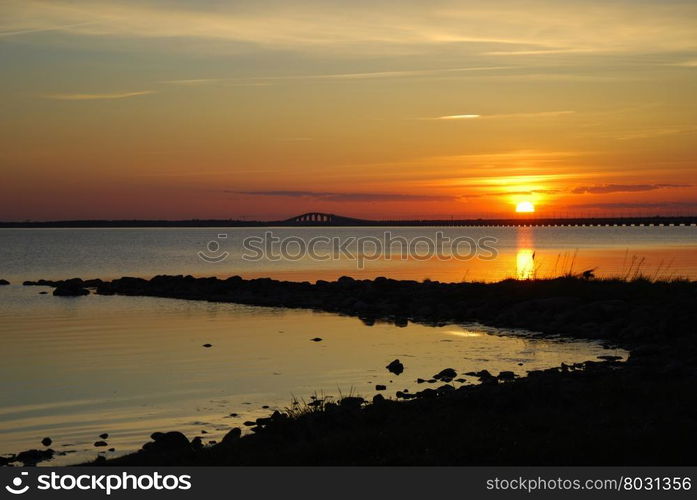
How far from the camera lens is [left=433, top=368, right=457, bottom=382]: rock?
68.3ft

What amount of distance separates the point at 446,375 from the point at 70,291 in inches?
1425

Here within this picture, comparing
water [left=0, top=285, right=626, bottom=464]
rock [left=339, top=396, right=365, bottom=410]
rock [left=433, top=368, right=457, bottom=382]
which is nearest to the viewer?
rock [left=339, top=396, right=365, bottom=410]

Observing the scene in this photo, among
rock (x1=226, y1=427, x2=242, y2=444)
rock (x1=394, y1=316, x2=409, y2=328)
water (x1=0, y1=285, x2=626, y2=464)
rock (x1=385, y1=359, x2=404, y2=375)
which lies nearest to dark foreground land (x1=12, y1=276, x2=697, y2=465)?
rock (x1=226, y1=427, x2=242, y2=444)

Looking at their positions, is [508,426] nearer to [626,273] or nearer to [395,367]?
[395,367]

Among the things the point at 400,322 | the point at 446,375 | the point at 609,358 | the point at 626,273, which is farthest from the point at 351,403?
the point at 626,273

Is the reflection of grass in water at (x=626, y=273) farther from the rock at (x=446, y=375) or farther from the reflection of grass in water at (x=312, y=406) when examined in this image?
the reflection of grass in water at (x=312, y=406)

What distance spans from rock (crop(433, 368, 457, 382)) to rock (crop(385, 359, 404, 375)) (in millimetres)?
1356

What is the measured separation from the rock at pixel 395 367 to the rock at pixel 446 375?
1356mm

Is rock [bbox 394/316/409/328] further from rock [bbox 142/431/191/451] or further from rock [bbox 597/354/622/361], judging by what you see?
rock [bbox 142/431/191/451]

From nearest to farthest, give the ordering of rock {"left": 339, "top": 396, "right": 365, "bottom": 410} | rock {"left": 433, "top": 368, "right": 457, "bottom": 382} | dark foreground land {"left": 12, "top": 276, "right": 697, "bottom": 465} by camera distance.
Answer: dark foreground land {"left": 12, "top": 276, "right": 697, "bottom": 465}, rock {"left": 339, "top": 396, "right": 365, "bottom": 410}, rock {"left": 433, "top": 368, "right": 457, "bottom": 382}

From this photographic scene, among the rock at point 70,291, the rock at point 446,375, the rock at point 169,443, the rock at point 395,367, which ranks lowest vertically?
the rock at point 169,443

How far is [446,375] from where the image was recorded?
21.0 m

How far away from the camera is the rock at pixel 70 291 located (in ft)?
167
